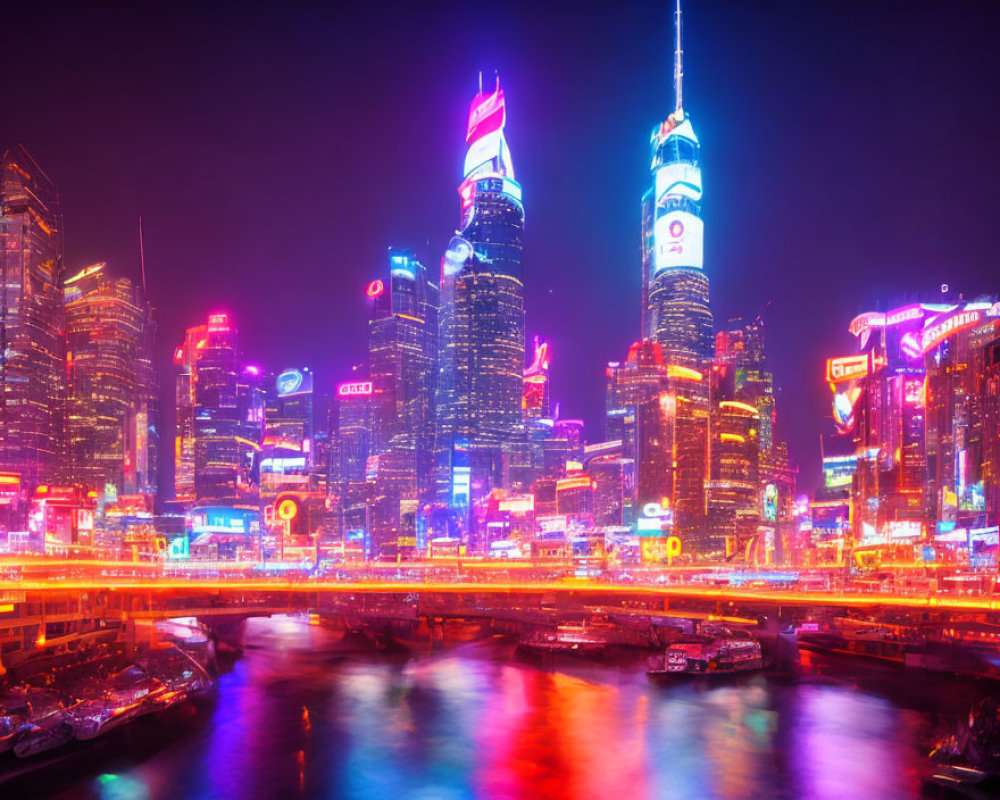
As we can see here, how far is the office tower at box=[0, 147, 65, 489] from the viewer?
520ft

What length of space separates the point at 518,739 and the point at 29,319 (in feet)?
526

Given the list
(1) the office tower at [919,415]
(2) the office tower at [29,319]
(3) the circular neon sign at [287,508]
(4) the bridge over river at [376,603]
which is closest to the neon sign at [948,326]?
(1) the office tower at [919,415]

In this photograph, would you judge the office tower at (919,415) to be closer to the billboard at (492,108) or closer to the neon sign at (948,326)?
the neon sign at (948,326)

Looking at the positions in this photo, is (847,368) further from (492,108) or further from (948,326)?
(492,108)

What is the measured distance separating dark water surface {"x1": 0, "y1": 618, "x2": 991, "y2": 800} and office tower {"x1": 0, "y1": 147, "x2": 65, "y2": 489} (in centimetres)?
13062

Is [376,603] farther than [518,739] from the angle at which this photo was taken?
Yes

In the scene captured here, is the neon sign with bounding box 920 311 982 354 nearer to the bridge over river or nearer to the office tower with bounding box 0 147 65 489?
the bridge over river

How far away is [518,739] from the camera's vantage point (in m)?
43.5

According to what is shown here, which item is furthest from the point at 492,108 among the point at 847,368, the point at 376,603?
the point at 376,603

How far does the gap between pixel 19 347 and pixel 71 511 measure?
62400 millimetres

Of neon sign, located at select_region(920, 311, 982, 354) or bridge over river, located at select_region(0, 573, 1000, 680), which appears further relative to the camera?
neon sign, located at select_region(920, 311, 982, 354)

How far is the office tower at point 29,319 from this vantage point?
520 feet

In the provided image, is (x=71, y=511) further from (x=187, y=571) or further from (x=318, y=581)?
(x=318, y=581)

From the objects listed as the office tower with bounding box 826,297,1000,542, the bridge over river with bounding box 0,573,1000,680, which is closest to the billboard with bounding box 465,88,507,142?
the office tower with bounding box 826,297,1000,542
